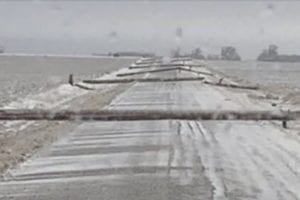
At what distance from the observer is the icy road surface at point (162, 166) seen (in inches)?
370

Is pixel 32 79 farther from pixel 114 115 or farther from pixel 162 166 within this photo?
pixel 162 166

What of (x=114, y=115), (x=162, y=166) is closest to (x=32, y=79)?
(x=114, y=115)

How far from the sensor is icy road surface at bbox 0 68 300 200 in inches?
370

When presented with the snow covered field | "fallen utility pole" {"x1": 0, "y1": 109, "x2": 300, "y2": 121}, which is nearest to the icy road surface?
"fallen utility pole" {"x1": 0, "y1": 109, "x2": 300, "y2": 121}

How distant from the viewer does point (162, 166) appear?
1160 cm

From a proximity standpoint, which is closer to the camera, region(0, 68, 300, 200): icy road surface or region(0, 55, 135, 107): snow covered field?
region(0, 68, 300, 200): icy road surface

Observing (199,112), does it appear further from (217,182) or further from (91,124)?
(91,124)

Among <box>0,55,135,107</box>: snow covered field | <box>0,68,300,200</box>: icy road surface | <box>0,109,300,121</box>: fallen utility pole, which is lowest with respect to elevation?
<box>0,55,135,107</box>: snow covered field

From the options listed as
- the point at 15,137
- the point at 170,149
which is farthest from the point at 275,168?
the point at 15,137

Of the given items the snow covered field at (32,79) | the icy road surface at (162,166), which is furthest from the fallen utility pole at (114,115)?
the snow covered field at (32,79)

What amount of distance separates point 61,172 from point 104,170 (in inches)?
26.9

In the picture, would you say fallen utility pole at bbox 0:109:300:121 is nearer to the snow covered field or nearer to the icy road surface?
the icy road surface

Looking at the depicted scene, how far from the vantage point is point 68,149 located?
14.1m

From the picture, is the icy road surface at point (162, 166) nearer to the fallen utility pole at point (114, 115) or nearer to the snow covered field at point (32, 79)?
the fallen utility pole at point (114, 115)
